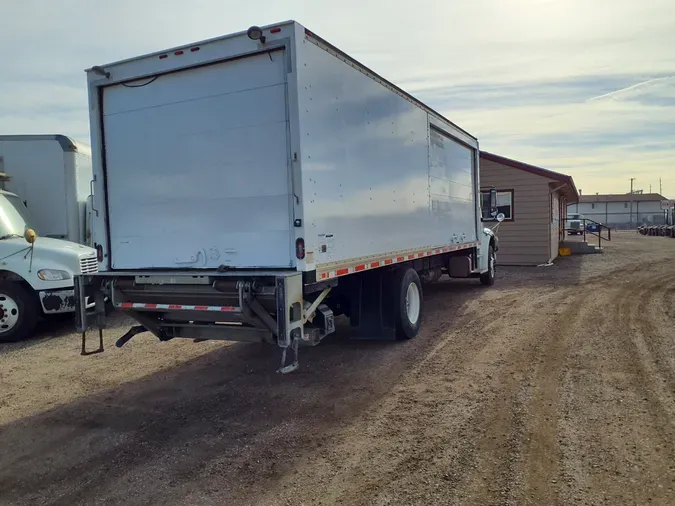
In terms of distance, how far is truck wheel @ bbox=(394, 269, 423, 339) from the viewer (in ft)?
25.4

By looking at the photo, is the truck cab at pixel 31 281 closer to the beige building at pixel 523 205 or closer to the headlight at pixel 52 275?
the headlight at pixel 52 275

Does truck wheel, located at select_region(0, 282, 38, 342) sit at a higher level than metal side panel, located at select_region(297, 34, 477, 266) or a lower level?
lower

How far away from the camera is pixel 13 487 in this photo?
13.2 ft

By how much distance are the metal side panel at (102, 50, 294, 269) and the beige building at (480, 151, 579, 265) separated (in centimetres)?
1505

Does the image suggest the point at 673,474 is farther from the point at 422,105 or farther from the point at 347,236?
the point at 422,105

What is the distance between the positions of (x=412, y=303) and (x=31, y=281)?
20.5 feet

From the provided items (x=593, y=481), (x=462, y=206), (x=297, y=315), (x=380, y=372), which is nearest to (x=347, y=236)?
(x=297, y=315)

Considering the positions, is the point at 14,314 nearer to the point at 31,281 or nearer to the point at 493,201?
the point at 31,281

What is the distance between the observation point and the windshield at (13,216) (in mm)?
9422

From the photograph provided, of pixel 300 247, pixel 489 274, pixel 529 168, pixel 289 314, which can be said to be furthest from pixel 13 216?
pixel 529 168

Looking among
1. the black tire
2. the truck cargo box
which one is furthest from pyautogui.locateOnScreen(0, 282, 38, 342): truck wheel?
the black tire

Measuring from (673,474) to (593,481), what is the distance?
578 millimetres

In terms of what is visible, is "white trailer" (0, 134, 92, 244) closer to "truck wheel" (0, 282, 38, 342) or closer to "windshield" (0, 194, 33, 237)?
"windshield" (0, 194, 33, 237)

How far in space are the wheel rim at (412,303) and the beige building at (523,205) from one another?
38.2 feet
